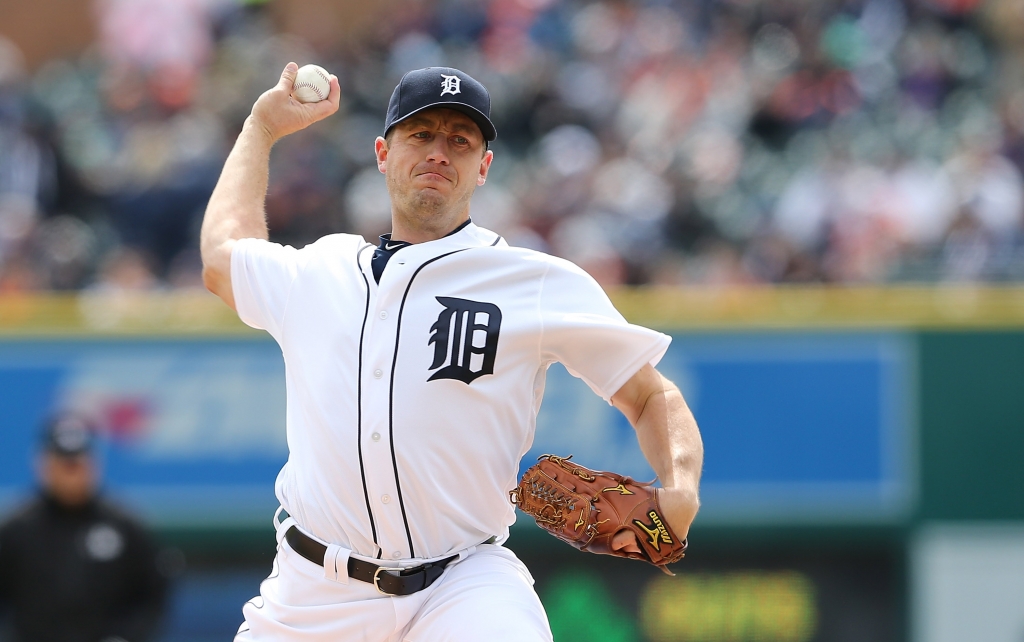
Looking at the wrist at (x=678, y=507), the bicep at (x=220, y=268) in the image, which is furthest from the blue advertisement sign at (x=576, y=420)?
the wrist at (x=678, y=507)

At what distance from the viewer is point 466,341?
11.6ft

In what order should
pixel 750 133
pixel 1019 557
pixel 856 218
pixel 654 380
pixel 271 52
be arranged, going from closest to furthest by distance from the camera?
pixel 654 380 < pixel 1019 557 < pixel 856 218 < pixel 750 133 < pixel 271 52

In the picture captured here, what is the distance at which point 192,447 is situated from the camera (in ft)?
29.0

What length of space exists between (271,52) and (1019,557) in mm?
8060

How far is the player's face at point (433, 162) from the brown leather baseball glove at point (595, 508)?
67cm

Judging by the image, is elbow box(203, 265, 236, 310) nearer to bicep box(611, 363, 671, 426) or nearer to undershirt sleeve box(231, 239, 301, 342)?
undershirt sleeve box(231, 239, 301, 342)

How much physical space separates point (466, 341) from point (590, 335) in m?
0.29

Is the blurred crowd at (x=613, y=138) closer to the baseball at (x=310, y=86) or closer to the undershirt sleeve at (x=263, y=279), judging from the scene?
the baseball at (x=310, y=86)

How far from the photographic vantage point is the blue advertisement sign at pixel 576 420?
8695mm

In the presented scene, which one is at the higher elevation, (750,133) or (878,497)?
(750,133)

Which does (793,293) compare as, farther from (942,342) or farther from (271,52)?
(271,52)

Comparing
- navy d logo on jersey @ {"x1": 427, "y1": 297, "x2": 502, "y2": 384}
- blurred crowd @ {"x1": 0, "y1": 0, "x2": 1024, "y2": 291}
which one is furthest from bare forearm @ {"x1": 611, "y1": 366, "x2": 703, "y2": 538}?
blurred crowd @ {"x1": 0, "y1": 0, "x2": 1024, "y2": 291}

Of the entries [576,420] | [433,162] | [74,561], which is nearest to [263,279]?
[433,162]

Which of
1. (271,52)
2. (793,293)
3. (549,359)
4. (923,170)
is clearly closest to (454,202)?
(549,359)
